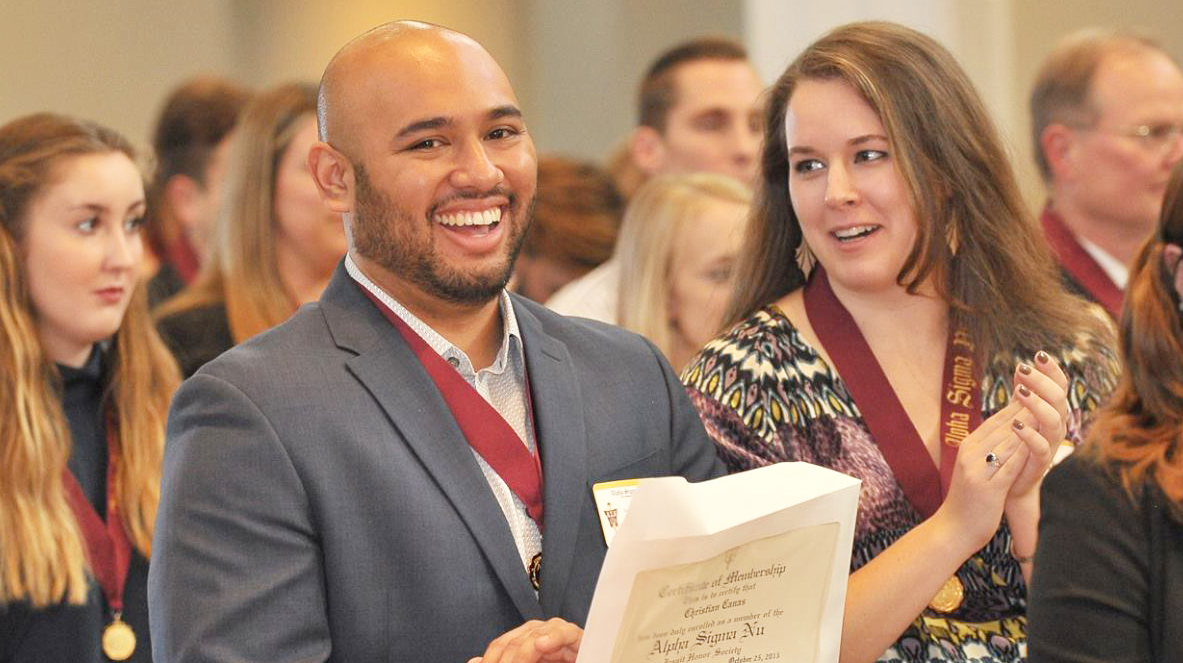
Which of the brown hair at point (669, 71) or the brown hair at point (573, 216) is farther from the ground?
the brown hair at point (669, 71)

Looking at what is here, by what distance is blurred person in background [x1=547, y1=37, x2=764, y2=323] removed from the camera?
5.75 metres

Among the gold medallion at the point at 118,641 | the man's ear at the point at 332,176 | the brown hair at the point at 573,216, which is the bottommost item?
the gold medallion at the point at 118,641

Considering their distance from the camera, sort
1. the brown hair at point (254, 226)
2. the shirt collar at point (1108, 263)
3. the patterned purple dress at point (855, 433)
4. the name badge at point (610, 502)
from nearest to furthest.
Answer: the name badge at point (610, 502) → the patterned purple dress at point (855, 433) → the brown hair at point (254, 226) → the shirt collar at point (1108, 263)

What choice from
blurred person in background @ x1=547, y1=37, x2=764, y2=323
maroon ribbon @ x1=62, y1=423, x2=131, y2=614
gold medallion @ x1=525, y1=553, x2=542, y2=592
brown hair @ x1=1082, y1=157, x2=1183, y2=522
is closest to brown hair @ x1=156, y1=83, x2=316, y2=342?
maroon ribbon @ x1=62, y1=423, x2=131, y2=614

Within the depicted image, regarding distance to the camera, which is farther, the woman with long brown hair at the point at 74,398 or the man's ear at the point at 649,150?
the man's ear at the point at 649,150

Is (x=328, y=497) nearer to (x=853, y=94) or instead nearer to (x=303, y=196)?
(x=853, y=94)

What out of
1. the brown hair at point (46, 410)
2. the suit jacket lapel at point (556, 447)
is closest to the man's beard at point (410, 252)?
the suit jacket lapel at point (556, 447)

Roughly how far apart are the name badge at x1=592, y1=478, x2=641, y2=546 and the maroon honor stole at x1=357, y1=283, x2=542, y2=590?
94mm

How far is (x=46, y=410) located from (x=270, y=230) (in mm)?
1362

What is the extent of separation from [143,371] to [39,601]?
0.64 m

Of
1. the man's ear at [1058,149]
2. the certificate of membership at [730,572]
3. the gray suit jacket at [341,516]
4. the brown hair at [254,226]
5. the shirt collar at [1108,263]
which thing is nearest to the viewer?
the certificate of membership at [730,572]

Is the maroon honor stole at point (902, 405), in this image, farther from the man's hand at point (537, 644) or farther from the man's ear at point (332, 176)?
the man's ear at point (332, 176)

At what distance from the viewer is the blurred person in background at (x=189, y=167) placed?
606 centimetres

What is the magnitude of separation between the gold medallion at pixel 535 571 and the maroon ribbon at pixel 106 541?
1193mm
